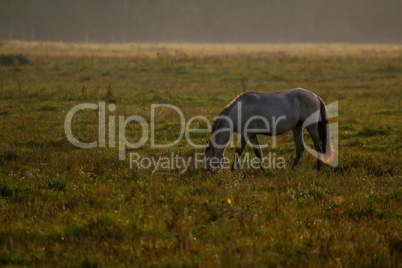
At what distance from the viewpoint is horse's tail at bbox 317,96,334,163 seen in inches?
421

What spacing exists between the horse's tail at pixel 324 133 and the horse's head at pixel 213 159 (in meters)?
2.47

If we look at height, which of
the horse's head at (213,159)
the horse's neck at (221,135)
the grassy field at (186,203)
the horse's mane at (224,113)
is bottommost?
the grassy field at (186,203)

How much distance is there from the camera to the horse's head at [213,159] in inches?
382

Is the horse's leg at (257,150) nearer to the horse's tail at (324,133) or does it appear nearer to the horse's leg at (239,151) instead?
the horse's leg at (239,151)

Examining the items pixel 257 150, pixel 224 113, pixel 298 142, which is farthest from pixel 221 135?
pixel 298 142

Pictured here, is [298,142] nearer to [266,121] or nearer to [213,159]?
[266,121]

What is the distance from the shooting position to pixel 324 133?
35.9 feet

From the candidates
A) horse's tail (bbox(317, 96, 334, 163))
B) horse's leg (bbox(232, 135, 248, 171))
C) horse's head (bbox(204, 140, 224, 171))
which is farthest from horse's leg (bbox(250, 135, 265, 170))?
horse's tail (bbox(317, 96, 334, 163))

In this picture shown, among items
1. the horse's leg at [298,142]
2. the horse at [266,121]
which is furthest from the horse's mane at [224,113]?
the horse's leg at [298,142]

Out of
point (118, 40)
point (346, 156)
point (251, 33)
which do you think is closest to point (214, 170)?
point (346, 156)

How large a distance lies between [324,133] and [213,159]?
2.85m

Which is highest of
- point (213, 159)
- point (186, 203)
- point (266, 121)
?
point (266, 121)

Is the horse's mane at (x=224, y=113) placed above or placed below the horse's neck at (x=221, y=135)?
above

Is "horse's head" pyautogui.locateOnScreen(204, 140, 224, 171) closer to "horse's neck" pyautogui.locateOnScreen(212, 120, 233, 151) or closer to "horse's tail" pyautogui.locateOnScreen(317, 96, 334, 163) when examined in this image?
"horse's neck" pyautogui.locateOnScreen(212, 120, 233, 151)
